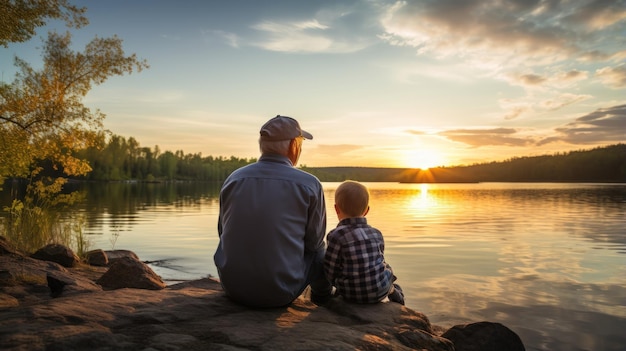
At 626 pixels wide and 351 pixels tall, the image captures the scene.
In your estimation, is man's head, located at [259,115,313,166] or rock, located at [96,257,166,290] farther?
rock, located at [96,257,166,290]

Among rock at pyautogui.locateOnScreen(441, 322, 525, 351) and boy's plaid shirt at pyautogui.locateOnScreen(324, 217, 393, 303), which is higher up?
boy's plaid shirt at pyautogui.locateOnScreen(324, 217, 393, 303)

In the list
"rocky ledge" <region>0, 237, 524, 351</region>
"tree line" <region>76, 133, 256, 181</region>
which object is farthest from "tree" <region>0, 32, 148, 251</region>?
"tree line" <region>76, 133, 256, 181</region>

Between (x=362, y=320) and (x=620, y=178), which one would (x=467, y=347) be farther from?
(x=620, y=178)

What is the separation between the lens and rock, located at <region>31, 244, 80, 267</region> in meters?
9.77

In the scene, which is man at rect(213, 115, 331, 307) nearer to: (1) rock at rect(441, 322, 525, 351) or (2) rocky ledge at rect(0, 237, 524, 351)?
(2) rocky ledge at rect(0, 237, 524, 351)

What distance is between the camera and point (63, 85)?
1280cm

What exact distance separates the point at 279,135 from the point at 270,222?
850 mm

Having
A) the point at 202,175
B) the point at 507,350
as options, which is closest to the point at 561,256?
the point at 507,350

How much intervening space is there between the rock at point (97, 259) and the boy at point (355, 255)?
27.7 ft

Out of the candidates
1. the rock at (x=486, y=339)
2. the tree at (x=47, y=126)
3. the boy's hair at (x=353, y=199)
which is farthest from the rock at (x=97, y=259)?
the rock at (x=486, y=339)

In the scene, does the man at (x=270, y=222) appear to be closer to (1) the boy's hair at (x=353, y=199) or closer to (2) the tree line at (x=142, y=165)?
(1) the boy's hair at (x=353, y=199)

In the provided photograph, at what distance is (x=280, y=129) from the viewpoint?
4.42 m

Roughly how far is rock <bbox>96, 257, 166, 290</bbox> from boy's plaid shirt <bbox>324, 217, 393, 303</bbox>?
424 cm

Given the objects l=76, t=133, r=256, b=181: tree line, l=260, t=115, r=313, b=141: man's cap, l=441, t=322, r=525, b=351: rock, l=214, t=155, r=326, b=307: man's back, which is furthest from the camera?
l=76, t=133, r=256, b=181: tree line
